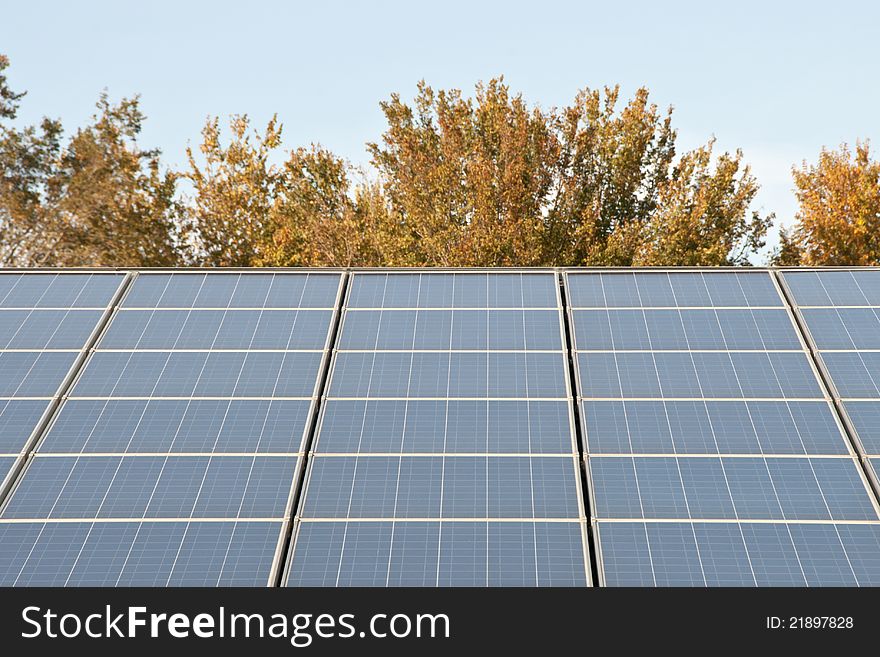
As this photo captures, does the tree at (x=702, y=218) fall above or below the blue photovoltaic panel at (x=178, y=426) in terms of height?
above

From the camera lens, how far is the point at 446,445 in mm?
9281

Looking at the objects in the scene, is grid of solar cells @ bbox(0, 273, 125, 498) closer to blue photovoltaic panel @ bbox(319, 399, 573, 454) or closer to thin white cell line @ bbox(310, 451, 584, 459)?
thin white cell line @ bbox(310, 451, 584, 459)

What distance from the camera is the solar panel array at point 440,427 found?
789 centimetres

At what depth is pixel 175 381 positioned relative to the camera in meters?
10.4

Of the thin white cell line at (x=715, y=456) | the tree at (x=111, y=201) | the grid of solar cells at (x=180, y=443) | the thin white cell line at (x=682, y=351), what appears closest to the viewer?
the grid of solar cells at (x=180, y=443)

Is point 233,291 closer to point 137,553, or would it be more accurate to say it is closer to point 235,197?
point 137,553

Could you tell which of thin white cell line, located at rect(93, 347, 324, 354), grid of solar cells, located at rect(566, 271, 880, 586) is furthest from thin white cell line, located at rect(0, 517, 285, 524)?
grid of solar cells, located at rect(566, 271, 880, 586)

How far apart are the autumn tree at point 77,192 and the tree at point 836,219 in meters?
38.0

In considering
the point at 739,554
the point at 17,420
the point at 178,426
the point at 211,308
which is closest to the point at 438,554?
the point at 739,554

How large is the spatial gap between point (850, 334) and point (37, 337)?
1117cm

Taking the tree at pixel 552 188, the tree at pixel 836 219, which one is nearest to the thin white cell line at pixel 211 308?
the tree at pixel 552 188

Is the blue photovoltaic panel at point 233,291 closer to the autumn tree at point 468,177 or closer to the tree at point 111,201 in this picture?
the autumn tree at point 468,177
